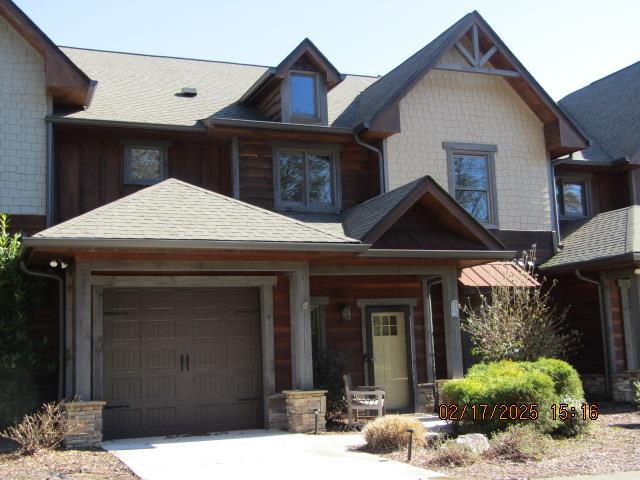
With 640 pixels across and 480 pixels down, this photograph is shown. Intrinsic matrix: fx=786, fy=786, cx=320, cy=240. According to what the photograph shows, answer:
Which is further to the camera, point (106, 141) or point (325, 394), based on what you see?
point (106, 141)

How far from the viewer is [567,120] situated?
1828 centimetres

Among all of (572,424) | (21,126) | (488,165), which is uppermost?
(21,126)

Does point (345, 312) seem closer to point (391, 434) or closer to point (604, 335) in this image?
point (391, 434)

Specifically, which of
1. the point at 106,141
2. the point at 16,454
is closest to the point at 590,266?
the point at 106,141

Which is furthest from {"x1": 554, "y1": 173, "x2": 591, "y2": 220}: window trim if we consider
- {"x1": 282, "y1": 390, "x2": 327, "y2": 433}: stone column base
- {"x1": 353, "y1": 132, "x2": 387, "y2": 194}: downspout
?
{"x1": 282, "y1": 390, "x2": 327, "y2": 433}: stone column base

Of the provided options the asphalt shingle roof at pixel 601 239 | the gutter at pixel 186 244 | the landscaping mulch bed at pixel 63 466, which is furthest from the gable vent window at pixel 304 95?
the landscaping mulch bed at pixel 63 466

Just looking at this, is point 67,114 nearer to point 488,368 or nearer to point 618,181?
point 488,368

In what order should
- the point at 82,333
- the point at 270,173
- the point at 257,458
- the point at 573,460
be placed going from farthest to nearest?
the point at 270,173 → the point at 82,333 → the point at 257,458 → the point at 573,460

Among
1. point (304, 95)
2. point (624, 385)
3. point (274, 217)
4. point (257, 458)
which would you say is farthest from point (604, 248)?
point (257, 458)

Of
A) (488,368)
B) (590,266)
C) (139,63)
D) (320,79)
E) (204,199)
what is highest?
(139,63)

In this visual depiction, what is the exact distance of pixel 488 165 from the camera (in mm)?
18234

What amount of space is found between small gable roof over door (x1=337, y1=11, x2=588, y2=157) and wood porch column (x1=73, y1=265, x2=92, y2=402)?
23.7 ft

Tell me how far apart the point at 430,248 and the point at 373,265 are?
3.85 feet

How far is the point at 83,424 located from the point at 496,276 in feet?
29.7
